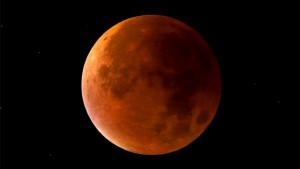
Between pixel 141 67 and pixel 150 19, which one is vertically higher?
pixel 150 19

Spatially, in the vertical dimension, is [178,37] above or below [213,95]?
above

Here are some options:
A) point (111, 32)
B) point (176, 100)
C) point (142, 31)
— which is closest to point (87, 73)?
point (111, 32)

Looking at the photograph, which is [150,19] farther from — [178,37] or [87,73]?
[87,73]

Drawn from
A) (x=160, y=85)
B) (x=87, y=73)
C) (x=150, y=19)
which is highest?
(x=150, y=19)

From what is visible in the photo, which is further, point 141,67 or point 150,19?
point 150,19

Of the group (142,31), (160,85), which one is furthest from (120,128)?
(142,31)

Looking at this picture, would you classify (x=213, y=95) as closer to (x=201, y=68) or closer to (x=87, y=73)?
(x=201, y=68)
